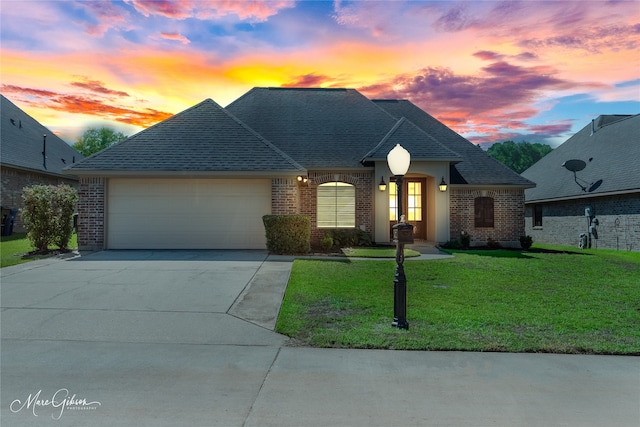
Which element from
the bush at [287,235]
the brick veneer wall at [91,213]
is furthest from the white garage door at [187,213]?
the bush at [287,235]

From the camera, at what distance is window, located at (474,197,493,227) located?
17031 mm

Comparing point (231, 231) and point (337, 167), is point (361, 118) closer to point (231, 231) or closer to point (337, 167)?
point (337, 167)

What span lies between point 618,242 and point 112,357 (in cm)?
2148

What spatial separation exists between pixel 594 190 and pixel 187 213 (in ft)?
64.2

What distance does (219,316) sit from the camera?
6473mm

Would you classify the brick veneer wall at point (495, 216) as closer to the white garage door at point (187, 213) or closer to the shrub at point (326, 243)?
the shrub at point (326, 243)

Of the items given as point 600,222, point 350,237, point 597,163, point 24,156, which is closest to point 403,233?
point 350,237

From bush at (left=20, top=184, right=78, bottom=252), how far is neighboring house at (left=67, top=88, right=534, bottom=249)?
664 mm

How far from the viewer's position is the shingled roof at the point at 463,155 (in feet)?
55.6

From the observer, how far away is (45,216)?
1288cm

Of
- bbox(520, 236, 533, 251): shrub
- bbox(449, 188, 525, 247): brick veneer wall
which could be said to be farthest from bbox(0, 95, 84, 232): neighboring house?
bbox(520, 236, 533, 251): shrub

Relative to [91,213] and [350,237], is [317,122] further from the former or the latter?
[91,213]

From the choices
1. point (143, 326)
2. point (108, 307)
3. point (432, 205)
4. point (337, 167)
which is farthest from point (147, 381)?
point (432, 205)

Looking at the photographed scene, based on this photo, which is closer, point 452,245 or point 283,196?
point 283,196
